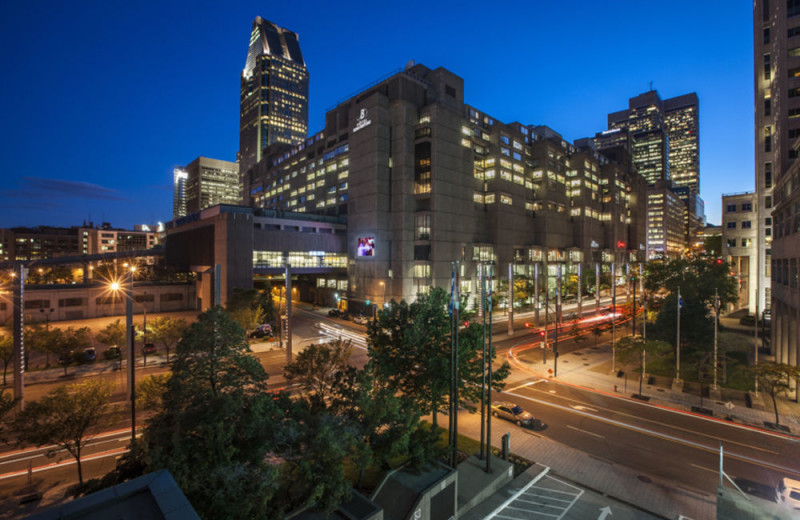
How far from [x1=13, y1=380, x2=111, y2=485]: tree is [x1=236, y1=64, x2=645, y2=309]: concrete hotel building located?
4215 cm

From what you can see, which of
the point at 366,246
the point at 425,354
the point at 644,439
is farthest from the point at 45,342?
the point at 644,439

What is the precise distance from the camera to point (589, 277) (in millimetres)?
99438

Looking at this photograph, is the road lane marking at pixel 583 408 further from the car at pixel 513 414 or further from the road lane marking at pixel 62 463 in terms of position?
the road lane marking at pixel 62 463

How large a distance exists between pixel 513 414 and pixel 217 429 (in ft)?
72.5

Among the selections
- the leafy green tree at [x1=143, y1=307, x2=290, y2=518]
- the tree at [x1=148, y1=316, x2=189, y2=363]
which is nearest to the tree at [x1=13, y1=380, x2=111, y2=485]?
the leafy green tree at [x1=143, y1=307, x2=290, y2=518]

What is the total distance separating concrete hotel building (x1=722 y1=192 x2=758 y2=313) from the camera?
244 ft

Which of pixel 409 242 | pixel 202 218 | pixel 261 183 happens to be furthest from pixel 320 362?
pixel 261 183

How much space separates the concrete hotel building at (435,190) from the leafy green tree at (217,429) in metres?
40.9

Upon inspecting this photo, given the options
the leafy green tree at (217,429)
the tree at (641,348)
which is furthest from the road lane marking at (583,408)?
the leafy green tree at (217,429)

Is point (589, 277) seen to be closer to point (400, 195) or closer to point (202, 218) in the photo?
point (400, 195)

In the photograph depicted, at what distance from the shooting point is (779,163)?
161 feet

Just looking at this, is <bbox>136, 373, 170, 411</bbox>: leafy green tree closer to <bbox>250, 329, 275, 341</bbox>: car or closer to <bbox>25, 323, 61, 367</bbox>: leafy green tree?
<bbox>25, 323, 61, 367</bbox>: leafy green tree

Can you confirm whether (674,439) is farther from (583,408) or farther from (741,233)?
(741,233)

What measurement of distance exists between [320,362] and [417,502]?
27.0 feet
